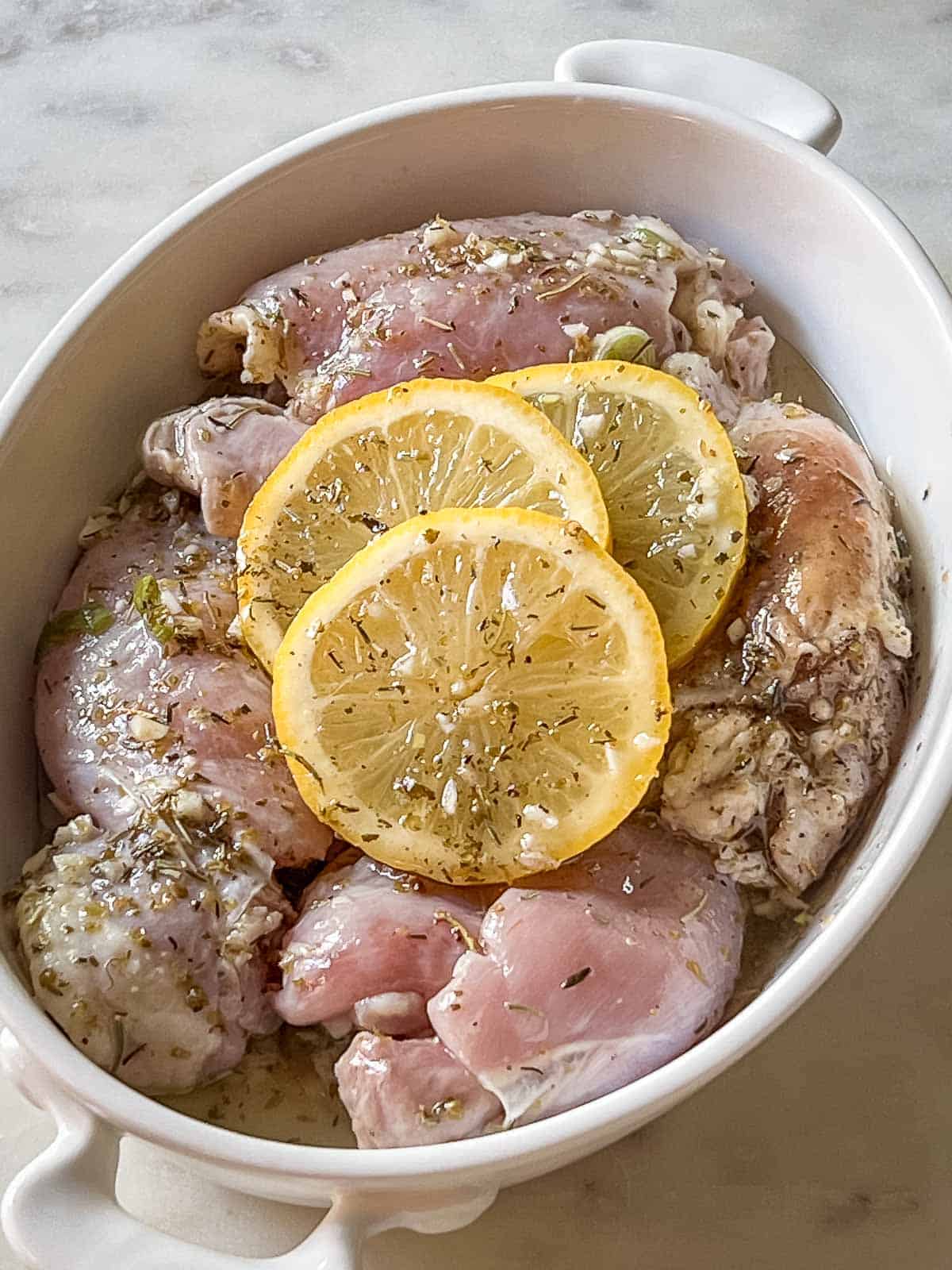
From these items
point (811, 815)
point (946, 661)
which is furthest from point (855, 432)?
point (811, 815)

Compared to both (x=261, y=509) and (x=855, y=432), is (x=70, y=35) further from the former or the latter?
(x=855, y=432)

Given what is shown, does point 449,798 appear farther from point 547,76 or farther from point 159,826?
point 547,76

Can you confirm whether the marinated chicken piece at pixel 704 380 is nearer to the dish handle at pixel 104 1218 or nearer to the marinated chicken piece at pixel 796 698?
the marinated chicken piece at pixel 796 698

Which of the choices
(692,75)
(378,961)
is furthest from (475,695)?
(692,75)

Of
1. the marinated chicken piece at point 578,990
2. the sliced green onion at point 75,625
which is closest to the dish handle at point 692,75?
the sliced green onion at point 75,625

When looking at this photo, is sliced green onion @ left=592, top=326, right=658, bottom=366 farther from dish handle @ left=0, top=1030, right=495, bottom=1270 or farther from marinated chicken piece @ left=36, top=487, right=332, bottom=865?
dish handle @ left=0, top=1030, right=495, bottom=1270

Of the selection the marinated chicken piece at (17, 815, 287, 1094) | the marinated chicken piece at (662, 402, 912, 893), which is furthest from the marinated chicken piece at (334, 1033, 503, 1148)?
the marinated chicken piece at (662, 402, 912, 893)
